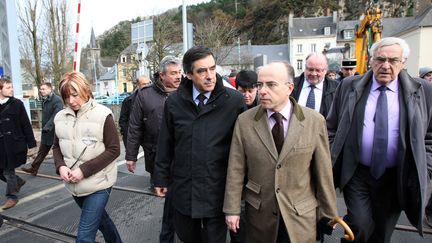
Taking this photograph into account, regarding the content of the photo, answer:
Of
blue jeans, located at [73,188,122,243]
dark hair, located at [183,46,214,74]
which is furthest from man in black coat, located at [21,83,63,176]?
dark hair, located at [183,46,214,74]

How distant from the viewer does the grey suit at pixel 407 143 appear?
252 centimetres

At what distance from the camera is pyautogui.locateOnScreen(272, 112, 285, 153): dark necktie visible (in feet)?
7.47

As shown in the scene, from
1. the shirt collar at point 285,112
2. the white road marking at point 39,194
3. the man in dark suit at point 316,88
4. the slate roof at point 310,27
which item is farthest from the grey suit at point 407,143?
the slate roof at point 310,27

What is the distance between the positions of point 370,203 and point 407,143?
61 cm

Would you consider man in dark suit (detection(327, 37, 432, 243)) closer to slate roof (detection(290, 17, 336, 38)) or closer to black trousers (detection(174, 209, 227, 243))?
black trousers (detection(174, 209, 227, 243))

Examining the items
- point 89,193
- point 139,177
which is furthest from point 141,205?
point 89,193

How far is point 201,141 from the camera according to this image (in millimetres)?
2451

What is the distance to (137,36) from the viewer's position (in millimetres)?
16172

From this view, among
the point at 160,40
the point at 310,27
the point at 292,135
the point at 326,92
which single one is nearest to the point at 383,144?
the point at 292,135

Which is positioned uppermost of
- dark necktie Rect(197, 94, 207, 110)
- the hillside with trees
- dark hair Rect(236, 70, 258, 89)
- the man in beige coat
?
the hillside with trees

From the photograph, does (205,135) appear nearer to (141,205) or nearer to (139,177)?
(141,205)

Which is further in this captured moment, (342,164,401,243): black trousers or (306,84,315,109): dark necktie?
(306,84,315,109): dark necktie

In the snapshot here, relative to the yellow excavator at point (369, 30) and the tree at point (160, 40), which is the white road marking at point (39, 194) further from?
the tree at point (160, 40)

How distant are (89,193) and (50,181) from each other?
4.08 metres
